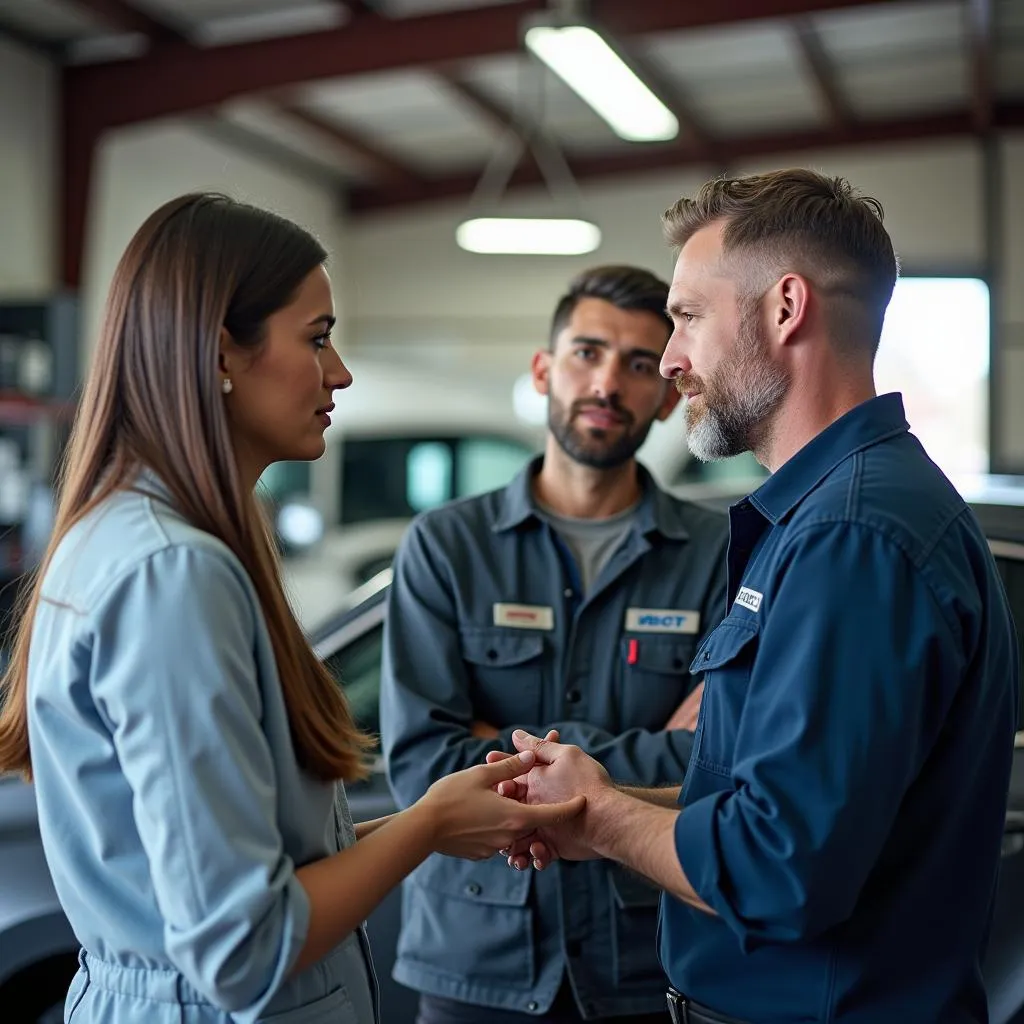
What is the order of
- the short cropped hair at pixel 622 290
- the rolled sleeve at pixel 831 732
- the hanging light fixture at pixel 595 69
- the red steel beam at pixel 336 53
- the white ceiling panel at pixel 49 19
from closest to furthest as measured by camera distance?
the rolled sleeve at pixel 831 732
the short cropped hair at pixel 622 290
the hanging light fixture at pixel 595 69
the red steel beam at pixel 336 53
the white ceiling panel at pixel 49 19

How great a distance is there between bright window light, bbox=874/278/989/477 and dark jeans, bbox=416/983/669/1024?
11.0m

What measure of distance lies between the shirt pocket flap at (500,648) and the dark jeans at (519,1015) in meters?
0.53

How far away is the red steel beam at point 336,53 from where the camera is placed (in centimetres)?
863

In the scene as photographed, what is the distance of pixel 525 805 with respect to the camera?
166 cm

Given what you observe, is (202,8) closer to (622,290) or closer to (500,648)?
(622,290)

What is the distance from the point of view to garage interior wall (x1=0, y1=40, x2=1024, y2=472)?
32.9 ft

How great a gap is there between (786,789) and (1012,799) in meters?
1.31

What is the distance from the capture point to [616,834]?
66.0 inches

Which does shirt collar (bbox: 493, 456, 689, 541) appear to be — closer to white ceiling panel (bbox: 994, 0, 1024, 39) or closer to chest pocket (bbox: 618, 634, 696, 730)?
chest pocket (bbox: 618, 634, 696, 730)

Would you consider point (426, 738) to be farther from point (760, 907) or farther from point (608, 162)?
point (608, 162)

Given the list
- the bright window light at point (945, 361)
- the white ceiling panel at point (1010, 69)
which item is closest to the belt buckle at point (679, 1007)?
the white ceiling panel at point (1010, 69)

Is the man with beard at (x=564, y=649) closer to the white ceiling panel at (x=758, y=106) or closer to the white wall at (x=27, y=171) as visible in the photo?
the white wall at (x=27, y=171)

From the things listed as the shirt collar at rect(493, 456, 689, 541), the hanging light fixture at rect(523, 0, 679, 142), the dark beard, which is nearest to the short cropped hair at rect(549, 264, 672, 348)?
the dark beard

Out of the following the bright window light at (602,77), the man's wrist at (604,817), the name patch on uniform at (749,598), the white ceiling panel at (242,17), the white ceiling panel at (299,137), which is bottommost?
the man's wrist at (604,817)
